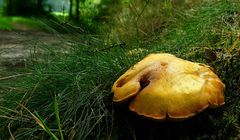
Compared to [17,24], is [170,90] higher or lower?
higher

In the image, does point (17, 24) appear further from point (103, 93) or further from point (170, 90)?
point (170, 90)

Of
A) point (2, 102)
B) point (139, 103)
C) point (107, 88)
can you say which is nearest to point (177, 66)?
point (139, 103)

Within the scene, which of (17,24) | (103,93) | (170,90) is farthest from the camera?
(17,24)

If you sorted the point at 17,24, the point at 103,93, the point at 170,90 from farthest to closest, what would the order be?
the point at 17,24 → the point at 103,93 → the point at 170,90

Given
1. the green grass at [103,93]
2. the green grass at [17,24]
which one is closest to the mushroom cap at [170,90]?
the green grass at [103,93]

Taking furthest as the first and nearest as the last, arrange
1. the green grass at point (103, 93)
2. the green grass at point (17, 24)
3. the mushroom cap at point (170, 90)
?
1. the green grass at point (17, 24)
2. the green grass at point (103, 93)
3. the mushroom cap at point (170, 90)

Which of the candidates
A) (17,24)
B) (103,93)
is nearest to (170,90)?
(103,93)

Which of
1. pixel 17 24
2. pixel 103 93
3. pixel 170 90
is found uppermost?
pixel 170 90

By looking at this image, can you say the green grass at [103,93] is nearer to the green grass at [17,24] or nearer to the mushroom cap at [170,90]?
the mushroom cap at [170,90]
